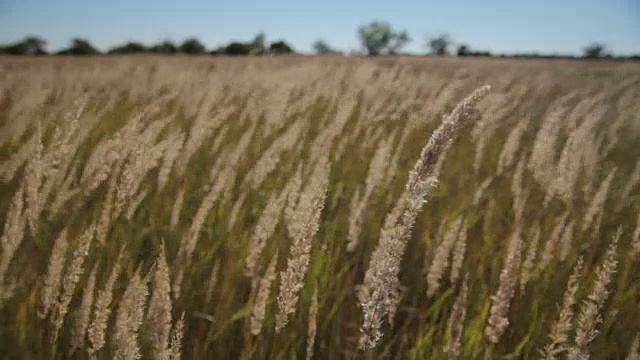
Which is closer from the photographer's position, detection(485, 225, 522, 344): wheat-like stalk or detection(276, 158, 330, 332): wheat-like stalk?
detection(276, 158, 330, 332): wheat-like stalk

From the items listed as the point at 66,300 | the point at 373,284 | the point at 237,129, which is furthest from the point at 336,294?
the point at 237,129

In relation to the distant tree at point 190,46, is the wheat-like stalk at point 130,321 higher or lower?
lower

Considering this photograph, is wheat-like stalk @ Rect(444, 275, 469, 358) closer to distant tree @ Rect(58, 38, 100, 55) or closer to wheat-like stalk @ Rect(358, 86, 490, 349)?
wheat-like stalk @ Rect(358, 86, 490, 349)

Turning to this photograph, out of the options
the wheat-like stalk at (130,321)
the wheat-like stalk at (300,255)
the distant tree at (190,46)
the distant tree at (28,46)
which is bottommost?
the wheat-like stalk at (130,321)

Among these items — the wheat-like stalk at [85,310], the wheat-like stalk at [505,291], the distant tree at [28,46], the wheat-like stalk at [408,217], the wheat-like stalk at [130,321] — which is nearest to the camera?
the wheat-like stalk at [408,217]

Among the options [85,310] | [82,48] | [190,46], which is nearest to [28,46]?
[82,48]

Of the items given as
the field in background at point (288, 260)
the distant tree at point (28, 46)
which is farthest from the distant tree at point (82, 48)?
the field in background at point (288, 260)

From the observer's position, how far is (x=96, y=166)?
136cm

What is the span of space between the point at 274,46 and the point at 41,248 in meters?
46.8

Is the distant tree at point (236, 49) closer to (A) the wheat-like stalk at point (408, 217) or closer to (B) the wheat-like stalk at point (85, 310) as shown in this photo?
(B) the wheat-like stalk at point (85, 310)

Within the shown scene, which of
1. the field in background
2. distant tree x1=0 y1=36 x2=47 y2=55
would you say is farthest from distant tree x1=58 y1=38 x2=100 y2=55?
the field in background

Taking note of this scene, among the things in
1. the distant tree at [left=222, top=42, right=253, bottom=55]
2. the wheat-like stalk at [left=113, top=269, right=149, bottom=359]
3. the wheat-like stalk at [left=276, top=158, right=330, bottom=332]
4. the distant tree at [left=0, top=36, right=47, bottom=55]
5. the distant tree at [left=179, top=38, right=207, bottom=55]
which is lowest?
the wheat-like stalk at [left=113, top=269, right=149, bottom=359]

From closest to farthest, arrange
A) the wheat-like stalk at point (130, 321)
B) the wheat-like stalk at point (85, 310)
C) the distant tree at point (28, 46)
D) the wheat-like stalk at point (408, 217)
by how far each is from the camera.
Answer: the wheat-like stalk at point (408, 217)
the wheat-like stalk at point (130, 321)
the wheat-like stalk at point (85, 310)
the distant tree at point (28, 46)

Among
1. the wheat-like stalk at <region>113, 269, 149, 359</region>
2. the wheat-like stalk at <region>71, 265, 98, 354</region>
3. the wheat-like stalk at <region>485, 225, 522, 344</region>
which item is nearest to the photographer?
the wheat-like stalk at <region>113, 269, 149, 359</region>
